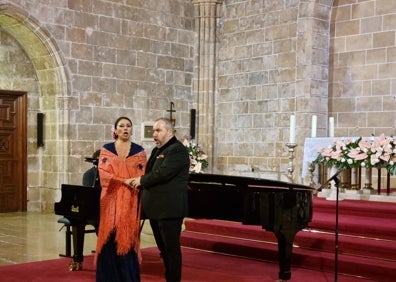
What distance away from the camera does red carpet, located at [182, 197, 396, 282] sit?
6262 millimetres

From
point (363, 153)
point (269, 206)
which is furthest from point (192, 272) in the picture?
point (363, 153)

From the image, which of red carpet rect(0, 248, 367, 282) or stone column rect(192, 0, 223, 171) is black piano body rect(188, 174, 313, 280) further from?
stone column rect(192, 0, 223, 171)

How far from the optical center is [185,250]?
24.7 feet

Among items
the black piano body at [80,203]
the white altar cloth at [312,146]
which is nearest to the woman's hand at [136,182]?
the black piano body at [80,203]

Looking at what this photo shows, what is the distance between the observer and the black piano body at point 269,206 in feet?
18.5

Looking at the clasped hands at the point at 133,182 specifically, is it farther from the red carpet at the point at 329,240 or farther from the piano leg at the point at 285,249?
the red carpet at the point at 329,240

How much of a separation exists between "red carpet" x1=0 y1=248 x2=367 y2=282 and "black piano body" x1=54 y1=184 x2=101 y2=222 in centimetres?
58

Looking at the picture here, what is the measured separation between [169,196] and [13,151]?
23.0ft

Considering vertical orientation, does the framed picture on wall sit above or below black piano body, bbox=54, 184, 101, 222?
above

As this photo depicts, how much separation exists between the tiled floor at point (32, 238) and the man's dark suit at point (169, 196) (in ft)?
8.02

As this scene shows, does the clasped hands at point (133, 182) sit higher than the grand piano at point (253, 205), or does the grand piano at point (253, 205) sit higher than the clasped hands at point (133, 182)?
the clasped hands at point (133, 182)

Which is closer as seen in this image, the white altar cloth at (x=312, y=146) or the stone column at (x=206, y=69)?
the white altar cloth at (x=312, y=146)

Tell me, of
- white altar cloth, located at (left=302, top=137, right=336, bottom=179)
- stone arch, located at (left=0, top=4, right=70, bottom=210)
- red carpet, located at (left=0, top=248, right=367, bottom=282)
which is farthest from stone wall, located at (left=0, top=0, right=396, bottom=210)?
red carpet, located at (left=0, top=248, right=367, bottom=282)

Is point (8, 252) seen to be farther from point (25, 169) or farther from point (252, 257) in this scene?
point (25, 169)
